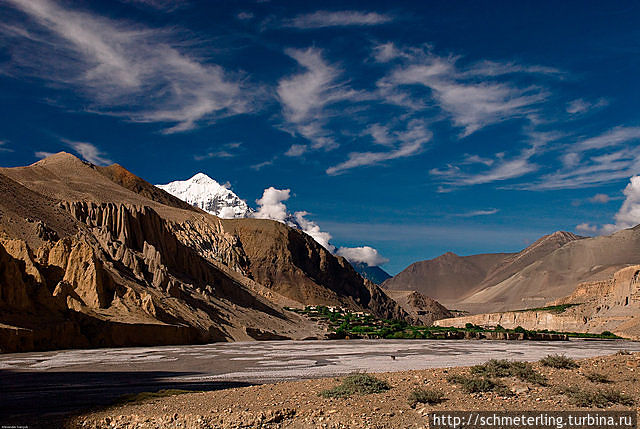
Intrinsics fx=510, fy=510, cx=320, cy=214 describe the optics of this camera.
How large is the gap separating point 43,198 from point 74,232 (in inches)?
375

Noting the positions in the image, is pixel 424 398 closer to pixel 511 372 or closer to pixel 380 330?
pixel 511 372

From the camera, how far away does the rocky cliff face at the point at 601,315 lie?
247ft

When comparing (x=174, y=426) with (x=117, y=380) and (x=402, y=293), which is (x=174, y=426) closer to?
(x=117, y=380)

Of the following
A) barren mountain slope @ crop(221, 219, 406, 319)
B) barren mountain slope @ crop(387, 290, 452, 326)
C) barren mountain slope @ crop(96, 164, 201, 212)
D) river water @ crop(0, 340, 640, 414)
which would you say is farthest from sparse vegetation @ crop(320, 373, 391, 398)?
barren mountain slope @ crop(96, 164, 201, 212)

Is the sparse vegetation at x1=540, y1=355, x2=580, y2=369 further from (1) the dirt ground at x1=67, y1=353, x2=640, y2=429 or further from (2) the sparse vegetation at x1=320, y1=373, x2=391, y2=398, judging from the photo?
(2) the sparse vegetation at x1=320, y1=373, x2=391, y2=398

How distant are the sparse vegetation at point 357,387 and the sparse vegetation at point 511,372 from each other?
262 centimetres

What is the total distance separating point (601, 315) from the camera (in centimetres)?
8381

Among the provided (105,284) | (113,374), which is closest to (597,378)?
(113,374)

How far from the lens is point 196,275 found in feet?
225

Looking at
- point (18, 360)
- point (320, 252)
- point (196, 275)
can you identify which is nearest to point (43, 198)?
point (196, 275)

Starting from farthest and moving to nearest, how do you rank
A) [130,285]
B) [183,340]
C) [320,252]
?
[320,252] → [130,285] → [183,340]

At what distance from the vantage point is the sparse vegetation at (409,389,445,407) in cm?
1067

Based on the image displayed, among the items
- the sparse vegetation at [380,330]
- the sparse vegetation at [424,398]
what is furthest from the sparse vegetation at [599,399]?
the sparse vegetation at [380,330]

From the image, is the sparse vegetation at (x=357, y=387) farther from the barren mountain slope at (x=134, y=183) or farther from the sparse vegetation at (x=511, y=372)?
the barren mountain slope at (x=134, y=183)
